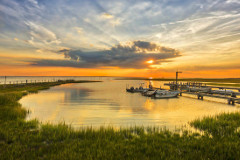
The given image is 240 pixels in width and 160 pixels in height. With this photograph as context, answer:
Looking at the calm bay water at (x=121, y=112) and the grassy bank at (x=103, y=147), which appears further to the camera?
the calm bay water at (x=121, y=112)

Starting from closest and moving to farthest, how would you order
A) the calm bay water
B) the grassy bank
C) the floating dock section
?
the grassy bank → the calm bay water → the floating dock section

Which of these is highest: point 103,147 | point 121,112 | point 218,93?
point 218,93

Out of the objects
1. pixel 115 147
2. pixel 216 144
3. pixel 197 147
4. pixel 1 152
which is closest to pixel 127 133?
pixel 115 147

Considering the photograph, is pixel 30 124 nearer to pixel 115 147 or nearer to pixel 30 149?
pixel 30 149

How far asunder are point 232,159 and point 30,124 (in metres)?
14.9

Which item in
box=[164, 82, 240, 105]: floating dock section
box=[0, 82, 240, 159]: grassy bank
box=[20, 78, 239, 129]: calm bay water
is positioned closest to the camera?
box=[0, 82, 240, 159]: grassy bank

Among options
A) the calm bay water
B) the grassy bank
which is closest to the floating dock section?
the calm bay water

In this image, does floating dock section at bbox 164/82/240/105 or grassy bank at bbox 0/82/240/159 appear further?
floating dock section at bbox 164/82/240/105

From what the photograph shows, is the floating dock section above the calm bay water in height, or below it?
above

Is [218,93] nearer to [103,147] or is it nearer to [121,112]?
[121,112]

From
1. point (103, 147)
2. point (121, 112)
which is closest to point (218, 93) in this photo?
point (121, 112)

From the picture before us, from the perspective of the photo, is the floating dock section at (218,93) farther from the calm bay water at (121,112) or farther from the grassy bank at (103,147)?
the grassy bank at (103,147)

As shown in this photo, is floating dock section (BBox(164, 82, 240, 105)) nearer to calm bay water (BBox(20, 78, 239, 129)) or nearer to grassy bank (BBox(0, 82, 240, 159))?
calm bay water (BBox(20, 78, 239, 129))

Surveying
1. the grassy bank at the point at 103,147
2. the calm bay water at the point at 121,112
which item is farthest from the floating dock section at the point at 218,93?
the grassy bank at the point at 103,147
